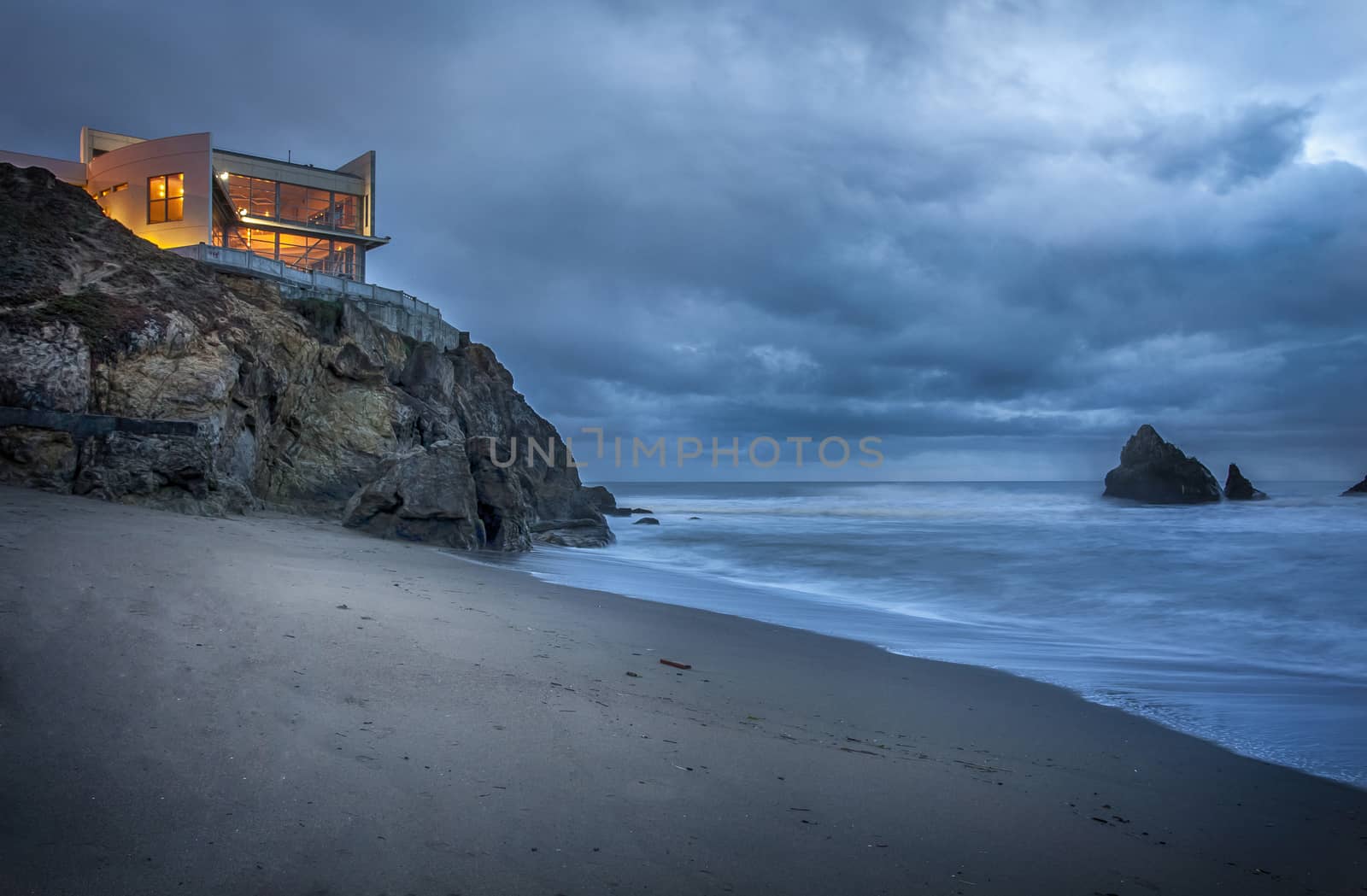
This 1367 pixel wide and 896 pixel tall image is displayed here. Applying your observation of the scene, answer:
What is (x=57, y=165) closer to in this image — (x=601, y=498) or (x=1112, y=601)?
(x=601, y=498)

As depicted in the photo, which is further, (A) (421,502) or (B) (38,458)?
(A) (421,502)

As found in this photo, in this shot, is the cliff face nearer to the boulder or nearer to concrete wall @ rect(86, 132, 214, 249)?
concrete wall @ rect(86, 132, 214, 249)

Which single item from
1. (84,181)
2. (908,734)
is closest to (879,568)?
(908,734)

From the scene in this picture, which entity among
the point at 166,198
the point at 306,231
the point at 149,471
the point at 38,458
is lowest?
the point at 149,471

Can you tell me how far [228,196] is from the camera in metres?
26.0

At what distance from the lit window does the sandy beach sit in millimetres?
21446

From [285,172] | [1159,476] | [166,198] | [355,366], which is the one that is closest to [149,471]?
[355,366]

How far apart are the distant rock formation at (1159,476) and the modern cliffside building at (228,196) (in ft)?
123

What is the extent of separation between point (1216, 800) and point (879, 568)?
38.4 feet

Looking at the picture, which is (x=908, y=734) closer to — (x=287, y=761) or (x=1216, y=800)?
(x=1216, y=800)

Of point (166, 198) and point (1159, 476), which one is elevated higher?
point (166, 198)

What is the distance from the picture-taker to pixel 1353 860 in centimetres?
277

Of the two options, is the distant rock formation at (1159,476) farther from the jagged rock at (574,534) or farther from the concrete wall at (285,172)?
the concrete wall at (285,172)

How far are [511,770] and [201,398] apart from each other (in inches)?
416
